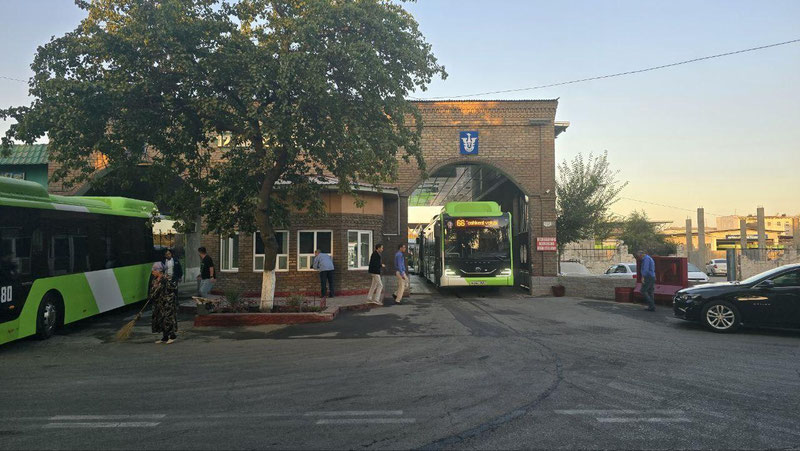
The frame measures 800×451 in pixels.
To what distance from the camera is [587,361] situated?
7.14 meters

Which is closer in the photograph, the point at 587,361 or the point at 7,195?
the point at 587,361

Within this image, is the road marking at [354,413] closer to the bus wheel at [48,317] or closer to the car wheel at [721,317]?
the bus wheel at [48,317]

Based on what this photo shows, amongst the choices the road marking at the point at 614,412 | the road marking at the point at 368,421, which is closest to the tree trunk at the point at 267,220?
the road marking at the point at 368,421

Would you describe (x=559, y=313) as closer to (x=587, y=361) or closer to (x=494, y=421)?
(x=587, y=361)

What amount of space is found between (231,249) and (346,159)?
7.74m

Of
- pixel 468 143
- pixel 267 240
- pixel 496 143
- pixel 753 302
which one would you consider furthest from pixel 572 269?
pixel 267 240

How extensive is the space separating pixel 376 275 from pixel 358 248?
3283mm

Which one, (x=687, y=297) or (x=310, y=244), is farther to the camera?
(x=310, y=244)

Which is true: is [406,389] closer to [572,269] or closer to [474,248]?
[474,248]

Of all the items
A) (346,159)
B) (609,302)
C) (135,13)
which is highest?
(135,13)

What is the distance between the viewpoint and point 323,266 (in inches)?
613

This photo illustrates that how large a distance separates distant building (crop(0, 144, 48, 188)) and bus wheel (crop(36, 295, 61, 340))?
17.4 metres

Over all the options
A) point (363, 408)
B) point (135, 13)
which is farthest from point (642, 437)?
point (135, 13)

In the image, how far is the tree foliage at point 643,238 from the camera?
42.3 metres
